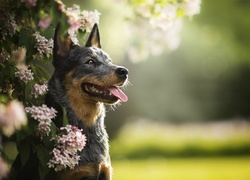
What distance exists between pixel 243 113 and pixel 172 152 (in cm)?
1087

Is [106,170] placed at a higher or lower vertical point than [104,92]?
lower

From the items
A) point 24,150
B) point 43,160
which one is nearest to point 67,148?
point 43,160

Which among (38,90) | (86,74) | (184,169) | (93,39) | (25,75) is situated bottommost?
(38,90)

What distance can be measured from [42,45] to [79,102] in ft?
2.21

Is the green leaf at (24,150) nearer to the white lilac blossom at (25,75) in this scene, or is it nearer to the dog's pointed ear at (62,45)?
the white lilac blossom at (25,75)

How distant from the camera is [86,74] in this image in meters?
5.71

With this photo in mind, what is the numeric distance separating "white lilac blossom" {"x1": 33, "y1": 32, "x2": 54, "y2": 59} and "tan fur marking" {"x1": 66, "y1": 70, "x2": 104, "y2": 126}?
34cm

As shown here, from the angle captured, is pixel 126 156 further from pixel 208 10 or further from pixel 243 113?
pixel 243 113

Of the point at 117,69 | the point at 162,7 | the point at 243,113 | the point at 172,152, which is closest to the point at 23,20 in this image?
the point at 117,69

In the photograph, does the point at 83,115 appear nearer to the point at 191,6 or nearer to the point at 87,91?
the point at 87,91

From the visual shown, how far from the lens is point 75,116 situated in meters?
5.72

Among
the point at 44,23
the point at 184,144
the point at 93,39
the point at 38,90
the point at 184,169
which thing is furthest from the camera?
the point at 184,144

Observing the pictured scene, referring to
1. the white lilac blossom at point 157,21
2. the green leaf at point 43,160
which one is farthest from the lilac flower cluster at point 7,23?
the white lilac blossom at point 157,21

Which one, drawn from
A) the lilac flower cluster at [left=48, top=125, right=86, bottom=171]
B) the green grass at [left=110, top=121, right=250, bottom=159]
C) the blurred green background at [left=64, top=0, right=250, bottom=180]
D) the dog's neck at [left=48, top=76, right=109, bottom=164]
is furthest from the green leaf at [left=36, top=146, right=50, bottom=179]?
the green grass at [left=110, top=121, right=250, bottom=159]
